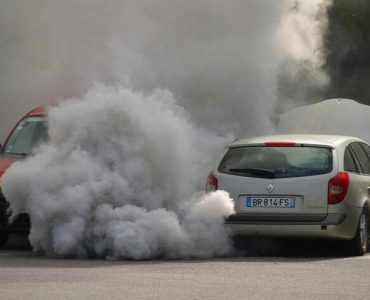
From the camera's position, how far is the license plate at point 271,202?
42.2ft

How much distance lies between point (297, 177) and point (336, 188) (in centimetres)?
47

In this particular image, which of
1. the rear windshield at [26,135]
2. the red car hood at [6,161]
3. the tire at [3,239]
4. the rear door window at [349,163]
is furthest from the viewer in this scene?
the rear windshield at [26,135]

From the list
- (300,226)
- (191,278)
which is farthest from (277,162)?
(191,278)

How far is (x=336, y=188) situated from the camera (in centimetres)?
1283

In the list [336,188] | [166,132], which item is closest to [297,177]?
[336,188]

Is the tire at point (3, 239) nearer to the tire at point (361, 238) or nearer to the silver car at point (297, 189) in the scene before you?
the silver car at point (297, 189)

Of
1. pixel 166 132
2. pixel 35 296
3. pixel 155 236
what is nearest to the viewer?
pixel 35 296

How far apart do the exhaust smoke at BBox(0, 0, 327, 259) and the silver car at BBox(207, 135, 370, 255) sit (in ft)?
1.14

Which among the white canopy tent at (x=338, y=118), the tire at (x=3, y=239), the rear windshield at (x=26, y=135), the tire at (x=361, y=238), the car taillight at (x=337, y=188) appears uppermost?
the white canopy tent at (x=338, y=118)

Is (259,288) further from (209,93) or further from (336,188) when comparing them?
(209,93)

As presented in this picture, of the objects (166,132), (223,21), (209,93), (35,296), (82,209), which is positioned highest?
(223,21)

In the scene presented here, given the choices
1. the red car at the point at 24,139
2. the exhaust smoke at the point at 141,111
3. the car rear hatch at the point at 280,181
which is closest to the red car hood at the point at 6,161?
the red car at the point at 24,139

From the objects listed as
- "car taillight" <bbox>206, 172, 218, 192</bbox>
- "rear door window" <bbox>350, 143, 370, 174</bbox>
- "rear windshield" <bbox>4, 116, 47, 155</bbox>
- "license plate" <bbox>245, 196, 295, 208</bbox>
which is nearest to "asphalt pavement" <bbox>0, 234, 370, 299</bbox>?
"license plate" <bbox>245, 196, 295, 208</bbox>

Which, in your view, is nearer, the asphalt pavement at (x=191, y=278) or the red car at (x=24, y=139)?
the asphalt pavement at (x=191, y=278)
